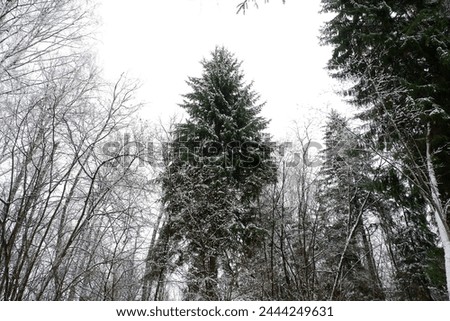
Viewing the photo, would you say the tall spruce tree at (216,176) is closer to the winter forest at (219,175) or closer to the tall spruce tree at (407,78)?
the winter forest at (219,175)

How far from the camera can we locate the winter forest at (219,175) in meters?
3.45

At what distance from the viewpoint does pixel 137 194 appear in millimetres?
4770

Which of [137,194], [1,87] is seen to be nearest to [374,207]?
[137,194]

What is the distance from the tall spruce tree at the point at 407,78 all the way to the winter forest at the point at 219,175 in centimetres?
5

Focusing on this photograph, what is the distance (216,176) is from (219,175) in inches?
4.4

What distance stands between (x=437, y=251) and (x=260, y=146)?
19.7 feet

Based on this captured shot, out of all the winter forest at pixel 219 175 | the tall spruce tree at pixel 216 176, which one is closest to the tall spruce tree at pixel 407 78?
the winter forest at pixel 219 175

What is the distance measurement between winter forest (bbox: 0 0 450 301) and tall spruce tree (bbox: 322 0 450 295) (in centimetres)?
5

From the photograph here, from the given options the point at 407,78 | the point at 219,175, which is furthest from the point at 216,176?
the point at 407,78

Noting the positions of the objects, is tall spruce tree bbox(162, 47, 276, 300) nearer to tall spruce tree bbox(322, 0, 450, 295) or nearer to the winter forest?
the winter forest

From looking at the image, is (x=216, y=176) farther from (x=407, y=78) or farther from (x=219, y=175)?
(x=407, y=78)

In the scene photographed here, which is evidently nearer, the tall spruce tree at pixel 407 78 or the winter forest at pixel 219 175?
the winter forest at pixel 219 175
